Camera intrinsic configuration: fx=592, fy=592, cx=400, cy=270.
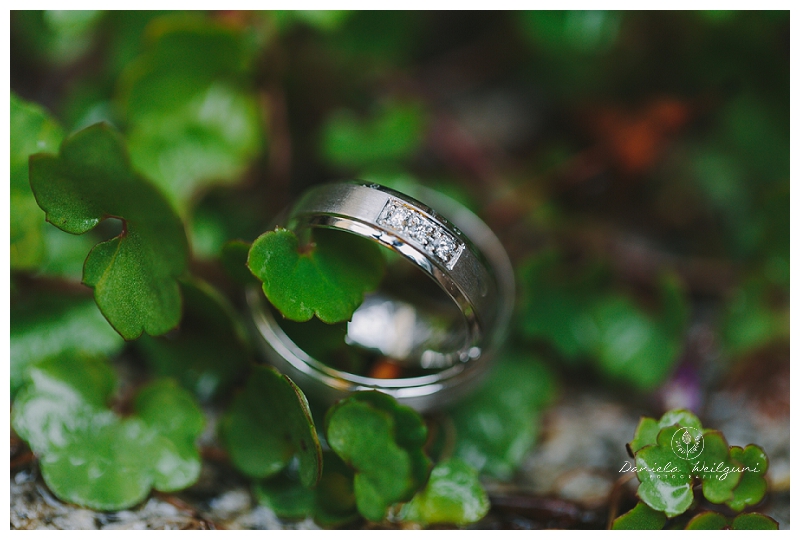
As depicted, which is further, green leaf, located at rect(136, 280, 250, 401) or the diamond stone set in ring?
green leaf, located at rect(136, 280, 250, 401)

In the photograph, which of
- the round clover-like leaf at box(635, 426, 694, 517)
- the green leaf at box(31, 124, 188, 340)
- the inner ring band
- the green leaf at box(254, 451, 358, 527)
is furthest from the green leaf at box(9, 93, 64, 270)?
the round clover-like leaf at box(635, 426, 694, 517)

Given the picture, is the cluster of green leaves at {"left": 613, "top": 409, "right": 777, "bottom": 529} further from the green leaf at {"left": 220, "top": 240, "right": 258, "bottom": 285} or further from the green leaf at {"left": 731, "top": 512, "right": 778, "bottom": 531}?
the green leaf at {"left": 220, "top": 240, "right": 258, "bottom": 285}

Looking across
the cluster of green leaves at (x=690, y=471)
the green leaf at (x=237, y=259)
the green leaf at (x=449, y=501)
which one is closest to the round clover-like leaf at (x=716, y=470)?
the cluster of green leaves at (x=690, y=471)

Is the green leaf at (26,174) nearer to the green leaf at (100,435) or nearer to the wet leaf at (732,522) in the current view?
the green leaf at (100,435)

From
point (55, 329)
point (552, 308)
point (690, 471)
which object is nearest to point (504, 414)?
point (552, 308)

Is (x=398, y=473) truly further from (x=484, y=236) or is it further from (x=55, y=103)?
(x=55, y=103)
